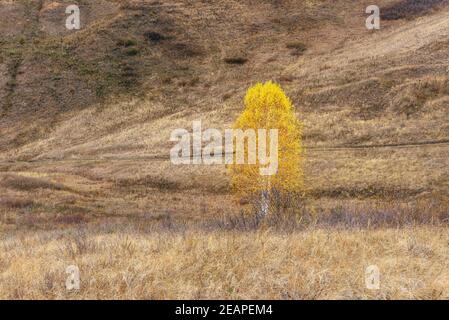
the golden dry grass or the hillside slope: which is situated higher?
the hillside slope

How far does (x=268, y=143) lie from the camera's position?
33156mm

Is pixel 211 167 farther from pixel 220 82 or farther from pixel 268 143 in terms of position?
pixel 220 82

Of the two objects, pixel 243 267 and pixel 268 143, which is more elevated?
pixel 268 143

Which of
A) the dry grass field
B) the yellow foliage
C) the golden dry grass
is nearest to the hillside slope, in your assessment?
the dry grass field

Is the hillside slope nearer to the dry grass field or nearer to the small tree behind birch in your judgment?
the dry grass field

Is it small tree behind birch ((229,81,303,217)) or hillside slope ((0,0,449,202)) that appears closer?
small tree behind birch ((229,81,303,217))

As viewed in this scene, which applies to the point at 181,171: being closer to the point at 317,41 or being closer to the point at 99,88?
the point at 99,88

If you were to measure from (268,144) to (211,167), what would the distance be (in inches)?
549

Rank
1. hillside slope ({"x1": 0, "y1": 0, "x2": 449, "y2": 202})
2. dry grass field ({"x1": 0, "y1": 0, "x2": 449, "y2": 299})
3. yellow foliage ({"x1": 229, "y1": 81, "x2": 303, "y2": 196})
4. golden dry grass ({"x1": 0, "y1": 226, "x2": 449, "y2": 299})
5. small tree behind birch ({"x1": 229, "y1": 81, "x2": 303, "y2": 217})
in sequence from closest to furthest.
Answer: golden dry grass ({"x1": 0, "y1": 226, "x2": 449, "y2": 299}) < dry grass field ({"x1": 0, "y1": 0, "x2": 449, "y2": 299}) < small tree behind birch ({"x1": 229, "y1": 81, "x2": 303, "y2": 217}) < yellow foliage ({"x1": 229, "y1": 81, "x2": 303, "y2": 196}) < hillside slope ({"x1": 0, "y1": 0, "x2": 449, "y2": 202})

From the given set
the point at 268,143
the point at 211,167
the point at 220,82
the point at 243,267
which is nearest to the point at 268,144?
the point at 268,143

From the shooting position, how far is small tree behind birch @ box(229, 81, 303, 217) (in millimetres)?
31938

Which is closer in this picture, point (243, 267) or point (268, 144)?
point (243, 267)

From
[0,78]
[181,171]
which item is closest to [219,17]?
[0,78]

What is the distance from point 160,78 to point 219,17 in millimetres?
26001
